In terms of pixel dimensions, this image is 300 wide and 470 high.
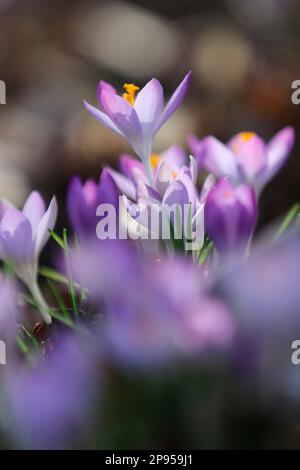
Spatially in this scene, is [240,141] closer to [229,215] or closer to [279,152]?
[279,152]

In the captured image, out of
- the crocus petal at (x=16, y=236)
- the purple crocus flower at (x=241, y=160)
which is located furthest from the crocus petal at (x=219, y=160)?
A: the crocus petal at (x=16, y=236)

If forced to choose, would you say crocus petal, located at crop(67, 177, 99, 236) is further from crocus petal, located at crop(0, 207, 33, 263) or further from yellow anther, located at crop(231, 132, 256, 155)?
yellow anther, located at crop(231, 132, 256, 155)

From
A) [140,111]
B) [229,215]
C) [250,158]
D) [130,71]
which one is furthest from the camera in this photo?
[130,71]

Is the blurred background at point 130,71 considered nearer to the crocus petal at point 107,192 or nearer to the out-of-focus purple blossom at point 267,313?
the crocus petal at point 107,192

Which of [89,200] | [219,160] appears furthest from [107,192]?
[219,160]

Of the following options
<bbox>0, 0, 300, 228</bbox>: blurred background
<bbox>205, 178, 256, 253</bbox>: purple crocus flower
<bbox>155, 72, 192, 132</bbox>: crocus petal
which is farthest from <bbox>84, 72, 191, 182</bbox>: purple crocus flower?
<bbox>0, 0, 300, 228</bbox>: blurred background

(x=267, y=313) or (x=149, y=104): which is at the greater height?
(x=149, y=104)

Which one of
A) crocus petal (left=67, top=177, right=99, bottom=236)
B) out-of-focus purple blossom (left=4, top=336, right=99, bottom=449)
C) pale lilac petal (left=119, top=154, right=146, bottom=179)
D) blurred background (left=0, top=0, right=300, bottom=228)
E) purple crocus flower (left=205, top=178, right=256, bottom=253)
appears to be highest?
blurred background (left=0, top=0, right=300, bottom=228)

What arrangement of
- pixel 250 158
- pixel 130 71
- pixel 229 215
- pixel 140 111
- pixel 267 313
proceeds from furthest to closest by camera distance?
pixel 130 71, pixel 250 158, pixel 140 111, pixel 229 215, pixel 267 313
